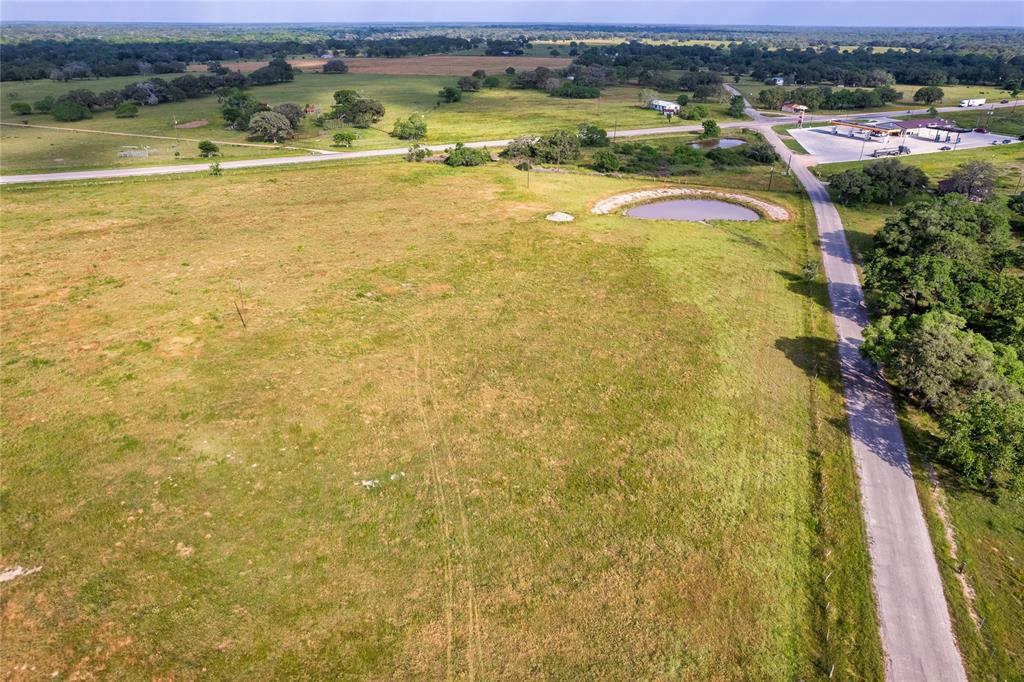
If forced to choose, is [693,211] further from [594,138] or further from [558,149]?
[594,138]

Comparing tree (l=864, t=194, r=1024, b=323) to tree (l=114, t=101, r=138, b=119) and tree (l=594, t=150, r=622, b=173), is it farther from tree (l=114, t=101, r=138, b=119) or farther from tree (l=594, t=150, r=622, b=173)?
tree (l=114, t=101, r=138, b=119)

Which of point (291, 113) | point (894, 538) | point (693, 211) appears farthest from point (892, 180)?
point (291, 113)

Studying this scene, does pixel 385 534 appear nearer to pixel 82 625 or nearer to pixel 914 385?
pixel 82 625

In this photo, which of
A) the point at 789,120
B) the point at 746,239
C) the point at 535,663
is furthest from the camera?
the point at 789,120

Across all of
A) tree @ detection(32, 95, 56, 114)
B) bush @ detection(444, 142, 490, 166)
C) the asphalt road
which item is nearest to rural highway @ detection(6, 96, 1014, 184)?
bush @ detection(444, 142, 490, 166)

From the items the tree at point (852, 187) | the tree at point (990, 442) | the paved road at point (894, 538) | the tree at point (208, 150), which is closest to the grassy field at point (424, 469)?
the paved road at point (894, 538)

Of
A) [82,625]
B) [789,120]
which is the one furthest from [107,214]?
[789,120]
